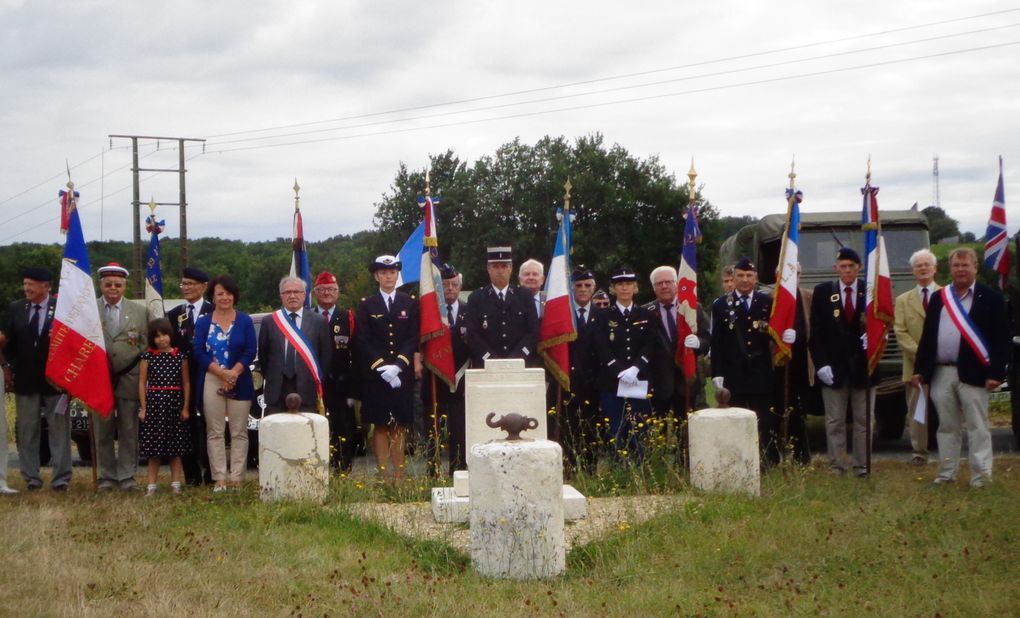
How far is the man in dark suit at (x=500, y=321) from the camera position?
977 centimetres

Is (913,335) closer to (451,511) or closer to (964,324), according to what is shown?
(964,324)

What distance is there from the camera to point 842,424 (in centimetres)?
988

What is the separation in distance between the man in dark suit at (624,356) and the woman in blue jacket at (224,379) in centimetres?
305

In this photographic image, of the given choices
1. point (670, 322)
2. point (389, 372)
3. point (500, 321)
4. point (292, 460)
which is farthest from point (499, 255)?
point (292, 460)

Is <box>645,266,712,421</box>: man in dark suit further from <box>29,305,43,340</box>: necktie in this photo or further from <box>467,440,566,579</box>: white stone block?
<box>29,305,43,340</box>: necktie

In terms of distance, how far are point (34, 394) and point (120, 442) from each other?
87cm

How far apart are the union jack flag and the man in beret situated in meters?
8.60

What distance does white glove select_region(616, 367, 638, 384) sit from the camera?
9.85 metres

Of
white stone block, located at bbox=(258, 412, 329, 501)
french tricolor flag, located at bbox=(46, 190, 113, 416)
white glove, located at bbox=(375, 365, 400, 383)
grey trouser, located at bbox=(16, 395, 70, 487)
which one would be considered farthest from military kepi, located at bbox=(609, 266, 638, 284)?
grey trouser, located at bbox=(16, 395, 70, 487)

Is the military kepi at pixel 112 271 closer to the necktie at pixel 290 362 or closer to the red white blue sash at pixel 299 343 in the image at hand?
the red white blue sash at pixel 299 343

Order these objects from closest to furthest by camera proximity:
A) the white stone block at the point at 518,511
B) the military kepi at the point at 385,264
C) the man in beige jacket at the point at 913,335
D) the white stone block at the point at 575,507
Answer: the white stone block at the point at 518,511 < the white stone block at the point at 575,507 < the military kepi at the point at 385,264 < the man in beige jacket at the point at 913,335

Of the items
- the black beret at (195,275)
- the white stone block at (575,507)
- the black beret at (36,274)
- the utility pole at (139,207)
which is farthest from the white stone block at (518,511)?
the utility pole at (139,207)

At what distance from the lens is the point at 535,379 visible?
8.91 metres

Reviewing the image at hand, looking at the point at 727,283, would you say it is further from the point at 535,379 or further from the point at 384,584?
the point at 384,584
